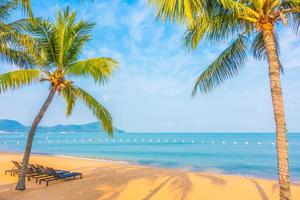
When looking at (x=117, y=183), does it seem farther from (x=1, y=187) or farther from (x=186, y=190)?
(x=1, y=187)

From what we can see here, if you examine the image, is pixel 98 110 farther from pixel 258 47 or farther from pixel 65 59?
pixel 258 47

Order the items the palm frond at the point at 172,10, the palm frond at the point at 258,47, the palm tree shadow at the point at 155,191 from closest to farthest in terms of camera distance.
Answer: the palm frond at the point at 172,10 < the palm frond at the point at 258,47 < the palm tree shadow at the point at 155,191

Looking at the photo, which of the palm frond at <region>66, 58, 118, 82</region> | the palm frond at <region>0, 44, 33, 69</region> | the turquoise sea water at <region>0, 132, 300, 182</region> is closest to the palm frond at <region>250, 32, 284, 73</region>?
the palm frond at <region>66, 58, 118, 82</region>

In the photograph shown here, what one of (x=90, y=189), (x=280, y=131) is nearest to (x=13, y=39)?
(x=90, y=189)

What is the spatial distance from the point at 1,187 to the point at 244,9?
10078 mm

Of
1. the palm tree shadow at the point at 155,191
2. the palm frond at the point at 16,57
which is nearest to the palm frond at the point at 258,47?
the palm tree shadow at the point at 155,191

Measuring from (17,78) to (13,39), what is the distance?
1121 millimetres

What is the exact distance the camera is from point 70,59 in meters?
10.0

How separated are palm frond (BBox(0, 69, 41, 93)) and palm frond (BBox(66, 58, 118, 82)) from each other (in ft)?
3.61

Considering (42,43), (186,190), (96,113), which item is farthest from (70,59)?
(186,190)

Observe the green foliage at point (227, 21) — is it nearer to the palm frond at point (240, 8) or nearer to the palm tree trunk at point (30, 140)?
the palm frond at point (240, 8)

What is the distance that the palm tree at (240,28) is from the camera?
4.12 meters

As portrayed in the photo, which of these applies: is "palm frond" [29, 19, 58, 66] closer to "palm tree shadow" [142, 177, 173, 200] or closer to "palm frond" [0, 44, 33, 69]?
"palm frond" [0, 44, 33, 69]

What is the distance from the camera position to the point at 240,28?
6656 mm
